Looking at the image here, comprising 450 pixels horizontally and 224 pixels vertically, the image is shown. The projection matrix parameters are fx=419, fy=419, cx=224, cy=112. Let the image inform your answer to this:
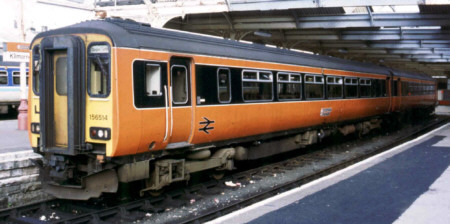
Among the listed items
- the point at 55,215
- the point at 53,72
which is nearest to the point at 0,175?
the point at 55,215

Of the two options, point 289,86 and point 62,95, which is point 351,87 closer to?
point 289,86

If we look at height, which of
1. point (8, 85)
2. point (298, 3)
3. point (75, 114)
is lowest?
point (75, 114)

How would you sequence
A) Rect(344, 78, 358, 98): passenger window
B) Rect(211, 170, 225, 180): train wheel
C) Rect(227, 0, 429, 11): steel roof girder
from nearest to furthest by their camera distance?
Rect(211, 170, 225, 180): train wheel < Rect(227, 0, 429, 11): steel roof girder < Rect(344, 78, 358, 98): passenger window

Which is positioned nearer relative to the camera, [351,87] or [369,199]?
[369,199]

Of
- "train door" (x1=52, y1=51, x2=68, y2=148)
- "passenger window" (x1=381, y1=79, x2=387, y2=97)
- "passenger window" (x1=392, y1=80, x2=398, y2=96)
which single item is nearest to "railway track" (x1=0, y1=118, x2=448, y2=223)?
"train door" (x1=52, y1=51, x2=68, y2=148)

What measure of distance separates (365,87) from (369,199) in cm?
1105

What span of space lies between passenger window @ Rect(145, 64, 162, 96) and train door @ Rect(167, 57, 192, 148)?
0.30m

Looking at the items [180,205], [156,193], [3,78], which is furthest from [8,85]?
[180,205]

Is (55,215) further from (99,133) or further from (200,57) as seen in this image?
(200,57)

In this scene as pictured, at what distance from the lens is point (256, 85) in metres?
10.5

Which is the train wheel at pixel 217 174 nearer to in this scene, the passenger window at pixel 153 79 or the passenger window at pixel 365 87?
the passenger window at pixel 153 79

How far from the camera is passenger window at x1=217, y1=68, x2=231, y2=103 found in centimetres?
923

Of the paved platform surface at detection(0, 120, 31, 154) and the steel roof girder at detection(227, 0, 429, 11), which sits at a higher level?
the steel roof girder at detection(227, 0, 429, 11)

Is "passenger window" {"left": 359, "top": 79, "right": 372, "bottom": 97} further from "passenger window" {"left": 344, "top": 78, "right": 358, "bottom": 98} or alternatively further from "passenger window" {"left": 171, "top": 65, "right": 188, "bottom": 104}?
"passenger window" {"left": 171, "top": 65, "right": 188, "bottom": 104}
